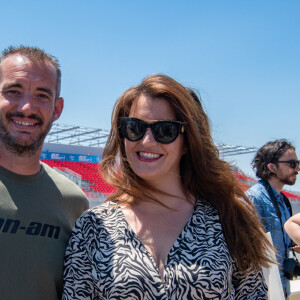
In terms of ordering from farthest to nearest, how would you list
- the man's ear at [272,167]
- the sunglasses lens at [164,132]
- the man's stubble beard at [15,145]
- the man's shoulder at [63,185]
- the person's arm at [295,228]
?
the man's ear at [272,167] < the person's arm at [295,228] < the man's shoulder at [63,185] < the man's stubble beard at [15,145] < the sunglasses lens at [164,132]

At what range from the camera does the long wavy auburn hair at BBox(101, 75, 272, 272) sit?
1.89 meters

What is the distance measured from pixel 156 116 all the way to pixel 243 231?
76 centimetres

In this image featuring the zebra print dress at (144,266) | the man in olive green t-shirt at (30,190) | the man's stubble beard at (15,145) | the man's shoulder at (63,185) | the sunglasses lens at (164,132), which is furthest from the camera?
the man's shoulder at (63,185)

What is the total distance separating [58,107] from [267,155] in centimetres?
309

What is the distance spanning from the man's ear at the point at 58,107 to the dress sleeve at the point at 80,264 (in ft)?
2.52

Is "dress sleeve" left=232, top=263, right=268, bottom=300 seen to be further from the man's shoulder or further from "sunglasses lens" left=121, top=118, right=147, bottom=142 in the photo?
the man's shoulder

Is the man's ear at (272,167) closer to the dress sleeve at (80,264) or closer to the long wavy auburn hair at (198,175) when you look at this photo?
the long wavy auburn hair at (198,175)

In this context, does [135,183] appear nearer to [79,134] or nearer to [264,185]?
[264,185]

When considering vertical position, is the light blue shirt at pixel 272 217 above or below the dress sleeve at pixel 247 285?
below

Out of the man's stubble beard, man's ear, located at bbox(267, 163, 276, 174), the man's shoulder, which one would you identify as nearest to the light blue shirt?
man's ear, located at bbox(267, 163, 276, 174)

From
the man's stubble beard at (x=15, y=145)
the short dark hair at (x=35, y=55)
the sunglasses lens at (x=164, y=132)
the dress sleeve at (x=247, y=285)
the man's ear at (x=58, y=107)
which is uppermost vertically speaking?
the short dark hair at (x=35, y=55)

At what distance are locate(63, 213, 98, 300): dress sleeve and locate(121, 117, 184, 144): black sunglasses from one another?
1.57 feet

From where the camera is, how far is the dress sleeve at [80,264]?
64.7 inches

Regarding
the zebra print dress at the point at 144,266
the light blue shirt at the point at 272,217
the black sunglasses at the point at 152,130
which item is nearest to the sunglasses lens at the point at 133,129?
the black sunglasses at the point at 152,130
